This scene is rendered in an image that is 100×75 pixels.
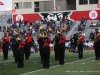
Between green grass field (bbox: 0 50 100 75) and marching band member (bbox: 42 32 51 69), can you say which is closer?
green grass field (bbox: 0 50 100 75)

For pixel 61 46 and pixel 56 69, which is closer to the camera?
pixel 56 69

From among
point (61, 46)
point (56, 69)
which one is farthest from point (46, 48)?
point (61, 46)

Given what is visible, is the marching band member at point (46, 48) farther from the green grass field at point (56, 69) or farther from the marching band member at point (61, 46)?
the marching band member at point (61, 46)

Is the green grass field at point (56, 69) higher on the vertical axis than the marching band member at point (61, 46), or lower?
lower

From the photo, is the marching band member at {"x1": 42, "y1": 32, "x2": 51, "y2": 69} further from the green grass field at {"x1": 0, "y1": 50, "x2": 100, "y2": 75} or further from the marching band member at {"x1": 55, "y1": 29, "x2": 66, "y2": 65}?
the marching band member at {"x1": 55, "y1": 29, "x2": 66, "y2": 65}

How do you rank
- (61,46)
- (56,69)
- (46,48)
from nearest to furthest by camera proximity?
(56,69) < (46,48) < (61,46)

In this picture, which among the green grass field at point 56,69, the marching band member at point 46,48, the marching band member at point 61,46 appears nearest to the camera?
the green grass field at point 56,69

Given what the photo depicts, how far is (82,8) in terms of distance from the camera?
119 ft

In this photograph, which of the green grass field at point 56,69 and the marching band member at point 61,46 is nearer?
the green grass field at point 56,69

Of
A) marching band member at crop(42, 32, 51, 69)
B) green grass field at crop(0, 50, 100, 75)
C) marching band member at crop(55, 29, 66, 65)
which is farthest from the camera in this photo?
marching band member at crop(55, 29, 66, 65)

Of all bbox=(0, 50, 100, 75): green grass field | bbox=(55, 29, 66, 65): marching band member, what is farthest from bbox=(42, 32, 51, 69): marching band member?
bbox=(55, 29, 66, 65): marching band member

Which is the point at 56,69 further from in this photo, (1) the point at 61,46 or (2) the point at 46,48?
(1) the point at 61,46

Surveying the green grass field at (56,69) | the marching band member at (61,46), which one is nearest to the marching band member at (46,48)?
the green grass field at (56,69)

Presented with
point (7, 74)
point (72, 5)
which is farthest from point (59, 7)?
point (7, 74)
